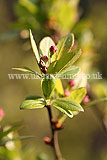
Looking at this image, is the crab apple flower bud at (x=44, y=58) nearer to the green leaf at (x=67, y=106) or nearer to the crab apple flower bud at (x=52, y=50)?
the crab apple flower bud at (x=52, y=50)

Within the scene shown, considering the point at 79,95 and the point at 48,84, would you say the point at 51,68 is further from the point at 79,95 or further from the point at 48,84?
the point at 79,95

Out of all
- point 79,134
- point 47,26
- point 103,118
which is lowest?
point 79,134

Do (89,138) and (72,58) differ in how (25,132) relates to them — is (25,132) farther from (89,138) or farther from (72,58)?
(72,58)

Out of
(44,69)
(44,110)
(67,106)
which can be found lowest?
(44,110)

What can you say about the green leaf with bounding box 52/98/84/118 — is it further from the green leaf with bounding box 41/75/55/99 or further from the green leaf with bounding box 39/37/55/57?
the green leaf with bounding box 39/37/55/57

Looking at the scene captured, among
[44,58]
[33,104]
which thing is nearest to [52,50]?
[44,58]

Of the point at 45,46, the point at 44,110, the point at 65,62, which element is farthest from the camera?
the point at 44,110

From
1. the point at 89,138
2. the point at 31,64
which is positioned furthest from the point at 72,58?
the point at 89,138
